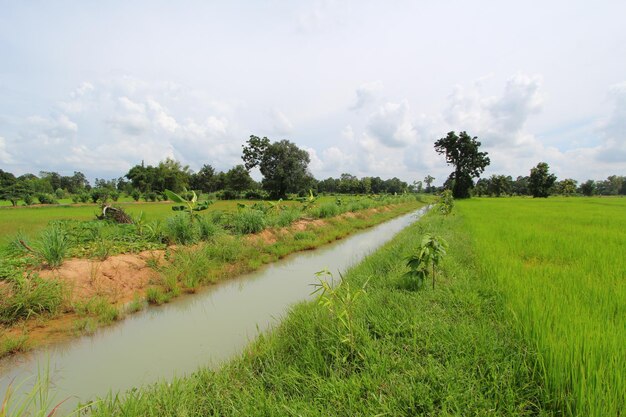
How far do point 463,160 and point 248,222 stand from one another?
3974 cm

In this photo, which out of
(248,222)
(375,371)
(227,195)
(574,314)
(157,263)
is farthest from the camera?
(227,195)

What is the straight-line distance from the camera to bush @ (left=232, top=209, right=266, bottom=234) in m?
8.35

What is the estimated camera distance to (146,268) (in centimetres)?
521

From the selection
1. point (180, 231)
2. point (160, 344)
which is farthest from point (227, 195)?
point (160, 344)

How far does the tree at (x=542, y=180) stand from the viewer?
48975 millimetres

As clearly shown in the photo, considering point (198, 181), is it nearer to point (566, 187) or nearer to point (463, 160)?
point (463, 160)

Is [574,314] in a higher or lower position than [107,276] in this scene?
higher

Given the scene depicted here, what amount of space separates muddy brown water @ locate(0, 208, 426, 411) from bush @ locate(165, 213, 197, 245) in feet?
6.22

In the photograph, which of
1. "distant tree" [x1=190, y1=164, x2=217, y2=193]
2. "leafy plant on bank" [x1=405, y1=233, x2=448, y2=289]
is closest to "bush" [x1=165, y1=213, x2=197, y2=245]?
"leafy plant on bank" [x1=405, y1=233, x2=448, y2=289]

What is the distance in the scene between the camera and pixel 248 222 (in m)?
8.44

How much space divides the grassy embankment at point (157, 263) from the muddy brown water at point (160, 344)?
312 millimetres

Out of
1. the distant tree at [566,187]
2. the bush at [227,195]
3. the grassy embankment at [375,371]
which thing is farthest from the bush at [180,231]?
the distant tree at [566,187]

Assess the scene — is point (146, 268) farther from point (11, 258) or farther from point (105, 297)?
point (11, 258)

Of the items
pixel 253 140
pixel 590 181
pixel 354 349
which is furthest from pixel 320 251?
Answer: pixel 590 181
